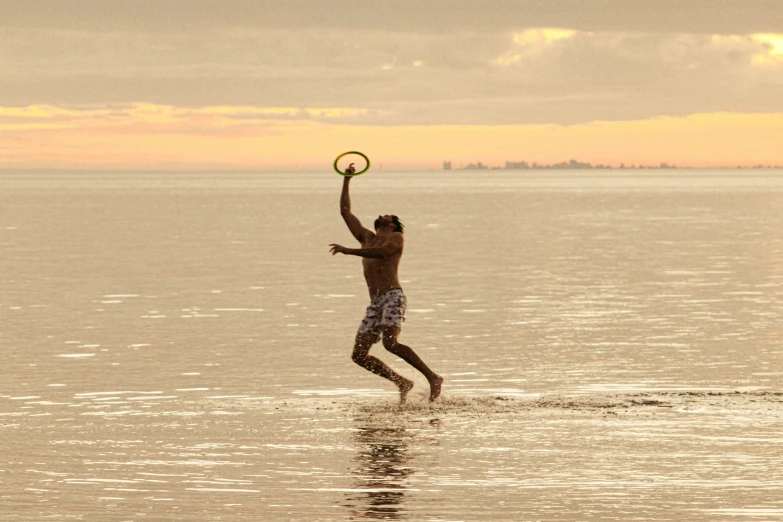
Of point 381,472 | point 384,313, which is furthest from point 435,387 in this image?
point 381,472

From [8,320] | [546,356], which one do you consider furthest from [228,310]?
[546,356]

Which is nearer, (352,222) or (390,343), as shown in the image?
(390,343)

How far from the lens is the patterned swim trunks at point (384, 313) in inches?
555

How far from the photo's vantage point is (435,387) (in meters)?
14.2

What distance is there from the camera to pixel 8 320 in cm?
2205

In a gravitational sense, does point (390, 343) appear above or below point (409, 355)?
above

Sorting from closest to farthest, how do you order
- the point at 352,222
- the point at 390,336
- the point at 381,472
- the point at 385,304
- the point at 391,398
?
the point at 381,472
the point at 390,336
the point at 385,304
the point at 352,222
the point at 391,398

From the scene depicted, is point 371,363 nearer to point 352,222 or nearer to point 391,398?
point 391,398

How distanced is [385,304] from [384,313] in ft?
0.31

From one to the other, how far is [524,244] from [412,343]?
1085 inches

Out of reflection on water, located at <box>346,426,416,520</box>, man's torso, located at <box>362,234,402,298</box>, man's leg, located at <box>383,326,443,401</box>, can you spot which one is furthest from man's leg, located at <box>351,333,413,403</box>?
reflection on water, located at <box>346,426,416,520</box>

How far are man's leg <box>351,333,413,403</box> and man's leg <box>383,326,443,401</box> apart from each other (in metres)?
0.19

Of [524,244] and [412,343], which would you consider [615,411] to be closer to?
[412,343]

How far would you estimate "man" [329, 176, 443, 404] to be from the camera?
14.1 meters
